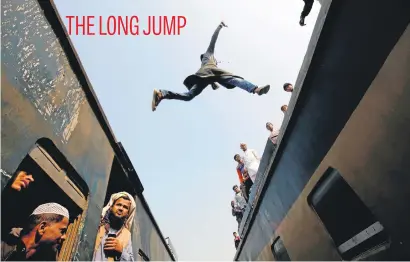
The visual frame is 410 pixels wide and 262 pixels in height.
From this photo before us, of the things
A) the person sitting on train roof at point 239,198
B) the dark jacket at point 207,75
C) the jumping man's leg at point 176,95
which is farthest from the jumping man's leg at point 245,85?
the person sitting on train roof at point 239,198

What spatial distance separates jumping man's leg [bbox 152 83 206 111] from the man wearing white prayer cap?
400 centimetres

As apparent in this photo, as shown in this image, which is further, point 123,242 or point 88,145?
point 88,145

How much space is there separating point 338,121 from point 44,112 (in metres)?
3.94

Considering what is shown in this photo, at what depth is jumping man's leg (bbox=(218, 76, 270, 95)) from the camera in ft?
18.1

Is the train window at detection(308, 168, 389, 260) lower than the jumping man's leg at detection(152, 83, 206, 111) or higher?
lower

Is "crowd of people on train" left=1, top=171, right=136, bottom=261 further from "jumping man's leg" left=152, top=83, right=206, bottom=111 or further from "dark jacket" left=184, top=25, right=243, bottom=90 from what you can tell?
"dark jacket" left=184, top=25, right=243, bottom=90

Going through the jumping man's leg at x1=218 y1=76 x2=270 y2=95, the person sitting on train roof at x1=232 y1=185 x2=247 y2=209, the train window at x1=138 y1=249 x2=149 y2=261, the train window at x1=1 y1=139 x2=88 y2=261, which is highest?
the person sitting on train roof at x1=232 y1=185 x2=247 y2=209

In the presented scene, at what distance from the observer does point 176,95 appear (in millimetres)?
6758

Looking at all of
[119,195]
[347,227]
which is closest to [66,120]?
[119,195]

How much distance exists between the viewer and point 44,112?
319 centimetres

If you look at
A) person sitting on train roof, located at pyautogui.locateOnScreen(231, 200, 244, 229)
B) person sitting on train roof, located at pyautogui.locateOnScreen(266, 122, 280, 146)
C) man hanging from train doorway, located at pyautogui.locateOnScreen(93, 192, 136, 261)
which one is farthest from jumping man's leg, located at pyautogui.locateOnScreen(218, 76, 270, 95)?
person sitting on train roof, located at pyautogui.locateOnScreen(231, 200, 244, 229)

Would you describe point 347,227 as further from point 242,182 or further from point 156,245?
point 156,245

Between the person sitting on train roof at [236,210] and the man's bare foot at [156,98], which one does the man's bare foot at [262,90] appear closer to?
the man's bare foot at [156,98]

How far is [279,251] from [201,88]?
4.78m
